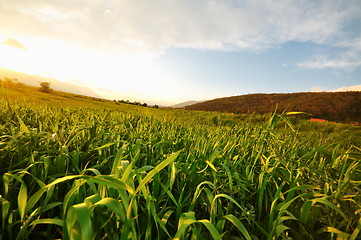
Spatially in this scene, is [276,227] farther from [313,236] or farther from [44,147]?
[44,147]

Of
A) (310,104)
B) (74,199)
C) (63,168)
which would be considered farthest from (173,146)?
(310,104)

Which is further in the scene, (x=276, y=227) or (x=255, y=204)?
(x=255, y=204)

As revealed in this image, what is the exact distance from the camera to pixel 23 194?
0.72 metres

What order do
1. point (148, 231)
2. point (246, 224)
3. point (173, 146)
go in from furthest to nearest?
point (173, 146) → point (246, 224) → point (148, 231)

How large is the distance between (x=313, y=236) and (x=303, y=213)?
0.32 ft

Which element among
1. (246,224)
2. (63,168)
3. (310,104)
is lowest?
(246,224)

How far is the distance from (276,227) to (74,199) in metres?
0.97

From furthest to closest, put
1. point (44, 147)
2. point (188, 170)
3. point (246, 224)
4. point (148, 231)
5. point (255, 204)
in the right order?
point (44, 147), point (188, 170), point (255, 204), point (246, 224), point (148, 231)

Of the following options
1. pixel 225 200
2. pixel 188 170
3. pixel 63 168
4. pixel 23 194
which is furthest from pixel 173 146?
pixel 23 194

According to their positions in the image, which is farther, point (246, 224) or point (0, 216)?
point (246, 224)

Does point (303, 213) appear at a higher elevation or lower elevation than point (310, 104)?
lower

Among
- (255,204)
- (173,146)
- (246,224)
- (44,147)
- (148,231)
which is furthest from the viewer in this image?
(173,146)

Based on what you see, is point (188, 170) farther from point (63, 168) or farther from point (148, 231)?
point (63, 168)

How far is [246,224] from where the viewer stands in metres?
0.93
